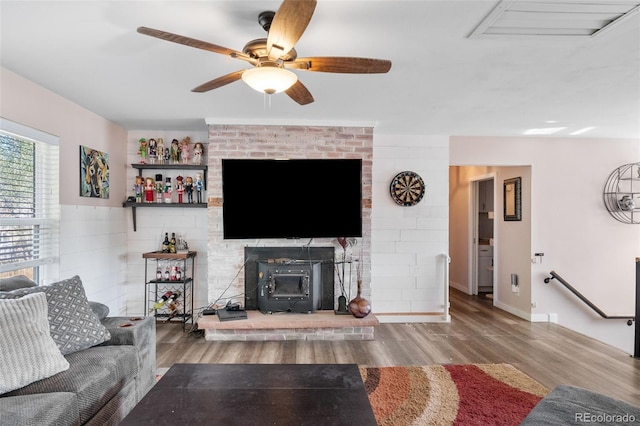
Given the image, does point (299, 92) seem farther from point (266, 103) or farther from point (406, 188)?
point (406, 188)

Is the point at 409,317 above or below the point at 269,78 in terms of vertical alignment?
below

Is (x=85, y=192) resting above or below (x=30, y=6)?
below

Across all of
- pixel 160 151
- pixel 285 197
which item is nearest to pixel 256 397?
pixel 285 197

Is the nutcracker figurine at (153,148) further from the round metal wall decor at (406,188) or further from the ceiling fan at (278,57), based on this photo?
the round metal wall decor at (406,188)

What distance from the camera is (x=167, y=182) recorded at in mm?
4367

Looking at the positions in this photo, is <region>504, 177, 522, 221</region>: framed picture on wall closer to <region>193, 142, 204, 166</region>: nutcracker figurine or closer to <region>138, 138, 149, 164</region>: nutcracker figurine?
<region>193, 142, 204, 166</region>: nutcracker figurine

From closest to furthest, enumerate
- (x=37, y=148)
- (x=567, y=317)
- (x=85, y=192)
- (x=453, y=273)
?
(x=37, y=148)
(x=85, y=192)
(x=567, y=317)
(x=453, y=273)

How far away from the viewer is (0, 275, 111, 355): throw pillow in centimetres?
204

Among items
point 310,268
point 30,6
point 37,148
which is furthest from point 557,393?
point 37,148

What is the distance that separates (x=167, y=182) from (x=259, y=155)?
4.39ft

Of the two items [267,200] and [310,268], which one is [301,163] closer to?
[267,200]

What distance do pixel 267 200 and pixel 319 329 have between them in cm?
151

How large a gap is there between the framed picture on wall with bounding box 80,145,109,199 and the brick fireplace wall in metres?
1.15

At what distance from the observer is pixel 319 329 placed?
12.6 ft
